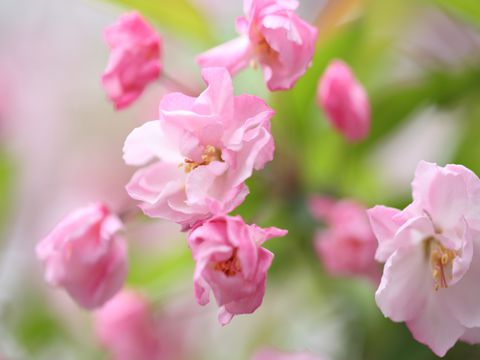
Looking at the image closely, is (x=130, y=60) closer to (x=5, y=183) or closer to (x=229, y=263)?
(x=229, y=263)

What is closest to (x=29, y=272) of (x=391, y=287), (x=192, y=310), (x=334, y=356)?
(x=192, y=310)

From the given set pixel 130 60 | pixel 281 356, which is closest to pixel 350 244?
pixel 281 356

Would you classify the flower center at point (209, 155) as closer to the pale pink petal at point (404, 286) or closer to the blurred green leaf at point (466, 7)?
the pale pink petal at point (404, 286)

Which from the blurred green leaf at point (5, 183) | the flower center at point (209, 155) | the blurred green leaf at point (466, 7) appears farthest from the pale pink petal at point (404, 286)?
the blurred green leaf at point (5, 183)

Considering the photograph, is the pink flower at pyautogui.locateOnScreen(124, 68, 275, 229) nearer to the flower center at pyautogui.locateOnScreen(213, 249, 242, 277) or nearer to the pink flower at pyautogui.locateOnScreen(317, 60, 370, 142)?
the flower center at pyautogui.locateOnScreen(213, 249, 242, 277)

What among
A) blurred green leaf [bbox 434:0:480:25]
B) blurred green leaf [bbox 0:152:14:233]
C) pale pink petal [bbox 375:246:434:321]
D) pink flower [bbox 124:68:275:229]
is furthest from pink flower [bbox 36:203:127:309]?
blurred green leaf [bbox 0:152:14:233]

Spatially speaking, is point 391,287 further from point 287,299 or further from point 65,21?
point 65,21
